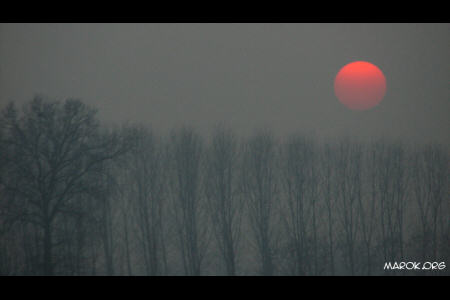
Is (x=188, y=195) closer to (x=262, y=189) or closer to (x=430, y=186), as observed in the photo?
(x=262, y=189)

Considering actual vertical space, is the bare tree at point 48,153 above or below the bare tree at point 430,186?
above

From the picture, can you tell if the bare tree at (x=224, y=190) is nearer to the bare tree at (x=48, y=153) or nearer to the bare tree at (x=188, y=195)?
the bare tree at (x=188, y=195)

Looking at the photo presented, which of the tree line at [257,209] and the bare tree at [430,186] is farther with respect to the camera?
the bare tree at [430,186]

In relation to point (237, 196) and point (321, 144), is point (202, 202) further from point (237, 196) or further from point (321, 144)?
point (321, 144)

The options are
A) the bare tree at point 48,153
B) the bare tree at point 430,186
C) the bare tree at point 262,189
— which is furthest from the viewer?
the bare tree at point 430,186

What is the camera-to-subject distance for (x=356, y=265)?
918 inches

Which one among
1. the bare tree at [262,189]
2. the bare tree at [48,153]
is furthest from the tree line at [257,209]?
the bare tree at [48,153]

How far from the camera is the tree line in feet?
75.0

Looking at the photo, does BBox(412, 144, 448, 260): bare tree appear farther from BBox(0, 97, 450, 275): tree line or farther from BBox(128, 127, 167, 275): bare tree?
BBox(128, 127, 167, 275): bare tree

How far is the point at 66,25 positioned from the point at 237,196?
7242 centimetres

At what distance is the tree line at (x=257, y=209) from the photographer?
75.0 feet

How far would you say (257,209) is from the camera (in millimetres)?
24812

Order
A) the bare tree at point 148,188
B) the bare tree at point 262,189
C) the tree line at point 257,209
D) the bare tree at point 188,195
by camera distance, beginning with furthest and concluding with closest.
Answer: the bare tree at point 148,188, the bare tree at point 188,195, the bare tree at point 262,189, the tree line at point 257,209
